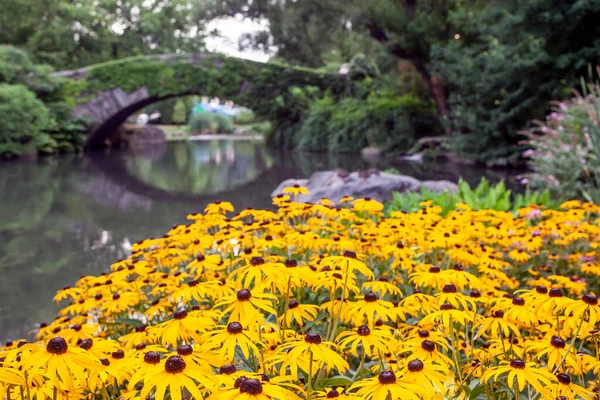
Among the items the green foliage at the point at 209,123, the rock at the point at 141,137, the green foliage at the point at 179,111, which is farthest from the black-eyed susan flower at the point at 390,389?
the green foliage at the point at 179,111

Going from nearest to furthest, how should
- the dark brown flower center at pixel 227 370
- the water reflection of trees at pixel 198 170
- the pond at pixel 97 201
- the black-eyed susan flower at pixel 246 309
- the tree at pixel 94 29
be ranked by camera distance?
1. the dark brown flower center at pixel 227 370
2. the black-eyed susan flower at pixel 246 309
3. the pond at pixel 97 201
4. the water reflection of trees at pixel 198 170
5. the tree at pixel 94 29

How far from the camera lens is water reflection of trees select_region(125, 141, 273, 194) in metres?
10.9

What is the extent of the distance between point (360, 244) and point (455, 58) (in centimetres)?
1112

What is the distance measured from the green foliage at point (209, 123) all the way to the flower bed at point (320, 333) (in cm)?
3425

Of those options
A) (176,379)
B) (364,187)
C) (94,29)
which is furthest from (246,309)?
(94,29)

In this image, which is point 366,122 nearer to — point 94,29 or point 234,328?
point 94,29

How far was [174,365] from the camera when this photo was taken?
97 centimetres

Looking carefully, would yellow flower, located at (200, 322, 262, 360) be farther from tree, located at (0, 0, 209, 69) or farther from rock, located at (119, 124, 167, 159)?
tree, located at (0, 0, 209, 69)

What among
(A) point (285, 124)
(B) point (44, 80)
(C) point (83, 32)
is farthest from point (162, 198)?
(C) point (83, 32)

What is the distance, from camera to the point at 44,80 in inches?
674

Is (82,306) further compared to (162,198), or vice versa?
(162,198)

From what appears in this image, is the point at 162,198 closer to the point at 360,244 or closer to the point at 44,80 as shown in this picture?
the point at 360,244

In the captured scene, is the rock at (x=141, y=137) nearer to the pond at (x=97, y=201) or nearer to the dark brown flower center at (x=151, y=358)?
the pond at (x=97, y=201)

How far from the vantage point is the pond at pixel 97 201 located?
4.77 meters
